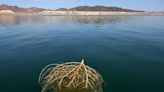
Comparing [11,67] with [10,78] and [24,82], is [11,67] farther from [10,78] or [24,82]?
[24,82]

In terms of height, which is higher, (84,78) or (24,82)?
(84,78)

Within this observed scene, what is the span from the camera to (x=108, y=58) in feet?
62.3

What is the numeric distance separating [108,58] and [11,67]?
914 centimetres

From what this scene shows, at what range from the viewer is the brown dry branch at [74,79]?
10.7 metres

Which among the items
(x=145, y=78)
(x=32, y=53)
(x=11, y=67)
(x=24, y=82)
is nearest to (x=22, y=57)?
(x=32, y=53)

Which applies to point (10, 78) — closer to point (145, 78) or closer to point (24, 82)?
point (24, 82)

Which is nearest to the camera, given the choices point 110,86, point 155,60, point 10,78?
point 110,86

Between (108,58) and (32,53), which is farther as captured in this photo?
(32,53)

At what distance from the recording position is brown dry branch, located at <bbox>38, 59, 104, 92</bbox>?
1066 cm

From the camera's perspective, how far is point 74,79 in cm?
1084

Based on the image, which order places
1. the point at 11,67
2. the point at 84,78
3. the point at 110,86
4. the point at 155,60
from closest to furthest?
the point at 84,78 → the point at 110,86 → the point at 11,67 → the point at 155,60

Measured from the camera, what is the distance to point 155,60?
18406mm

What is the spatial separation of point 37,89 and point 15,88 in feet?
5.31

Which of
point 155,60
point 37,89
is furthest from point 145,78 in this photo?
point 37,89
